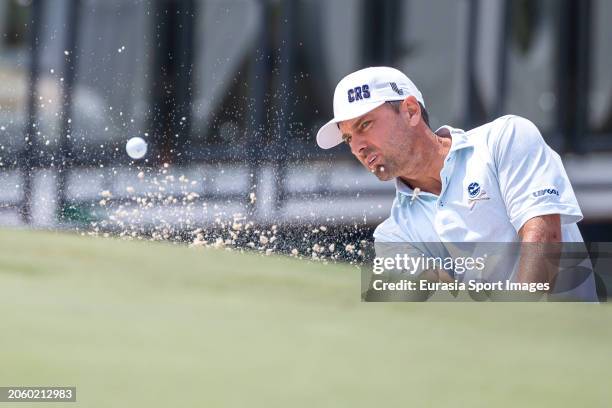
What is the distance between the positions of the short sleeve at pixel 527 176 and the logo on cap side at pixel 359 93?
1.23 ft

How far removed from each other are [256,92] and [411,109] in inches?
113

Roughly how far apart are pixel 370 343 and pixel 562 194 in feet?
2.00

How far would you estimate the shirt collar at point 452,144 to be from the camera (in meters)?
2.93

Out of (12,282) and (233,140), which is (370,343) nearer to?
(12,282)

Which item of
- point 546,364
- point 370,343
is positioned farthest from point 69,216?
point 546,364

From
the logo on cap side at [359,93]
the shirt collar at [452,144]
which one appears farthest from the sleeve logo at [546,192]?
the logo on cap side at [359,93]

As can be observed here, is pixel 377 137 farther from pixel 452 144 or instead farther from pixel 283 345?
pixel 283 345

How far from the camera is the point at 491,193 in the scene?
285 centimetres

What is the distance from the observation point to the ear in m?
3.05

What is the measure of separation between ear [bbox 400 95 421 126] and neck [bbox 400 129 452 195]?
53 millimetres

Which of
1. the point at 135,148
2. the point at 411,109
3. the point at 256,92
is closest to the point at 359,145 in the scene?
the point at 411,109

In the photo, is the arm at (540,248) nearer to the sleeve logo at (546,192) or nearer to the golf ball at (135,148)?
the sleeve logo at (546,192)

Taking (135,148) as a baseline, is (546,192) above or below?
below

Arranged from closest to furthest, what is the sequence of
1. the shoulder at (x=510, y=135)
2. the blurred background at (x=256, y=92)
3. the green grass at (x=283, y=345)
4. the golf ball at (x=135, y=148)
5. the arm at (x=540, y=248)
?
the green grass at (x=283, y=345)
the arm at (x=540, y=248)
the shoulder at (x=510, y=135)
the blurred background at (x=256, y=92)
the golf ball at (x=135, y=148)
